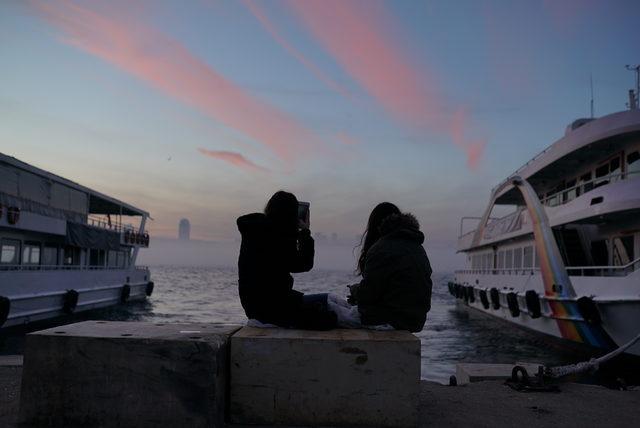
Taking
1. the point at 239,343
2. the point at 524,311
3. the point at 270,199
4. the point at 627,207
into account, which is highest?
the point at 627,207

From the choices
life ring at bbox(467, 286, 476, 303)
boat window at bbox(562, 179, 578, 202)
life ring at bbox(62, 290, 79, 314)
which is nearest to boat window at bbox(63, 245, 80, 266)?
life ring at bbox(62, 290, 79, 314)

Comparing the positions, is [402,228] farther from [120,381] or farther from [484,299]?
[484,299]

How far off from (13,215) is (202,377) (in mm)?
18181

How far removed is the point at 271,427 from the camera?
3787mm

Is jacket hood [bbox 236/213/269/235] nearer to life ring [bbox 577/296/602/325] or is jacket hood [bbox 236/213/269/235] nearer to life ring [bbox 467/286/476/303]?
life ring [bbox 577/296/602/325]

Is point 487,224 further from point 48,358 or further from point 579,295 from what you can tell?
point 48,358

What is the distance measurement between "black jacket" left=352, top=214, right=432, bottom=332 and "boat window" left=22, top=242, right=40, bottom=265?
20.2 metres

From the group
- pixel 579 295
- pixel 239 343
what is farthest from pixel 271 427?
pixel 579 295

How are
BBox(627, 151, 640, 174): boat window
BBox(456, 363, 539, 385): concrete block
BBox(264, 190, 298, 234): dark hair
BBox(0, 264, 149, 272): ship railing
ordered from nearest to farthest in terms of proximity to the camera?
1. BBox(264, 190, 298, 234): dark hair
2. BBox(456, 363, 539, 385): concrete block
3. BBox(627, 151, 640, 174): boat window
4. BBox(0, 264, 149, 272): ship railing

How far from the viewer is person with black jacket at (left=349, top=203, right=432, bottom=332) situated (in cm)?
446

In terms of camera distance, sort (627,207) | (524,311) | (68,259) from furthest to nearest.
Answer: (68,259) < (524,311) < (627,207)

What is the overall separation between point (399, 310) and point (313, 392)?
3.55 feet

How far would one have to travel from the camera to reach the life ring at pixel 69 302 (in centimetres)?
2105

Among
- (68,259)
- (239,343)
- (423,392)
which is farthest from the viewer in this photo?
(68,259)
